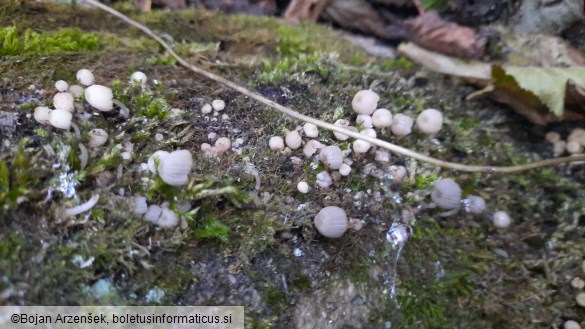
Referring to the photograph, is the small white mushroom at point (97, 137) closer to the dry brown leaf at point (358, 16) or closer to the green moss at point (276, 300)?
the green moss at point (276, 300)

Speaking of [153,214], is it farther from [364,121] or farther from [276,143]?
[364,121]

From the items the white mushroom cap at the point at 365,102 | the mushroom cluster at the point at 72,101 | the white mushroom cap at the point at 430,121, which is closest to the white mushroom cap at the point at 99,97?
the mushroom cluster at the point at 72,101

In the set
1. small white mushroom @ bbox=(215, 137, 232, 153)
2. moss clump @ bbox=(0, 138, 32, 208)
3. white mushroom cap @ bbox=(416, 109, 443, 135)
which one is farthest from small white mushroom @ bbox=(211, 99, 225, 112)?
white mushroom cap @ bbox=(416, 109, 443, 135)

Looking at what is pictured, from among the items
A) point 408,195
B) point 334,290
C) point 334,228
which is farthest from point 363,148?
point 334,290

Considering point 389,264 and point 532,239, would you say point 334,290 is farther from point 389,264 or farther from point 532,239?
point 532,239

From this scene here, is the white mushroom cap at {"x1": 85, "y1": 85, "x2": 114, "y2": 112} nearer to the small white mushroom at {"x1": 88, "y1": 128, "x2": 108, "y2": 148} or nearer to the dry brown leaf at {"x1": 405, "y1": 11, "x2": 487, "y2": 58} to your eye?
the small white mushroom at {"x1": 88, "y1": 128, "x2": 108, "y2": 148}

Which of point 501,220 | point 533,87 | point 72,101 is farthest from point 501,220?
point 72,101
